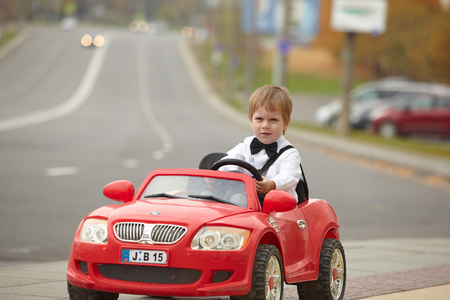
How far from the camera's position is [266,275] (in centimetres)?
555

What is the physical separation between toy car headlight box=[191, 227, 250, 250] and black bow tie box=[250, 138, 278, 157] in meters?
1.20

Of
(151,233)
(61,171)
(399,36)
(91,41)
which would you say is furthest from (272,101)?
(91,41)

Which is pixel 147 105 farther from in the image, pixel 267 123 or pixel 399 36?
pixel 267 123

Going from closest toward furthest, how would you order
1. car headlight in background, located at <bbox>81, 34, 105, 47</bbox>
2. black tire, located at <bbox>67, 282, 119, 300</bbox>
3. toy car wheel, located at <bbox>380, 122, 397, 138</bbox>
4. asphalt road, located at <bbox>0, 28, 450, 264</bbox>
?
black tire, located at <bbox>67, 282, 119, 300</bbox>
asphalt road, located at <bbox>0, 28, 450, 264</bbox>
toy car wheel, located at <bbox>380, 122, 397, 138</bbox>
car headlight in background, located at <bbox>81, 34, 105, 47</bbox>

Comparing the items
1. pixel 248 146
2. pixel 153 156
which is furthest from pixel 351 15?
pixel 248 146

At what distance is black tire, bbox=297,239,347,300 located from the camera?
6441 millimetres

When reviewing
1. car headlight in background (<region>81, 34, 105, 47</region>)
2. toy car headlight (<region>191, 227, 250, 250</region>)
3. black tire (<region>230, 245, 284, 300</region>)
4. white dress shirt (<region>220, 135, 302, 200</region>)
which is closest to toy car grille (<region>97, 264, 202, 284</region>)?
toy car headlight (<region>191, 227, 250, 250</region>)

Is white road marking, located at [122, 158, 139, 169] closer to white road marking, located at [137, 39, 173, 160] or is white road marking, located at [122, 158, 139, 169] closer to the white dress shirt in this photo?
white road marking, located at [137, 39, 173, 160]

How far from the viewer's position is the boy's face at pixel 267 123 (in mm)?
6410

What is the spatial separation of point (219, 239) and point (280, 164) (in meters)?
1.23

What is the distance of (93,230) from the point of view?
18.4 feet

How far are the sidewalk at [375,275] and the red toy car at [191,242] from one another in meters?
0.99

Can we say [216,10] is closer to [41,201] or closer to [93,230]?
[41,201]

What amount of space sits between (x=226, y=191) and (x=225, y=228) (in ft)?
2.04
